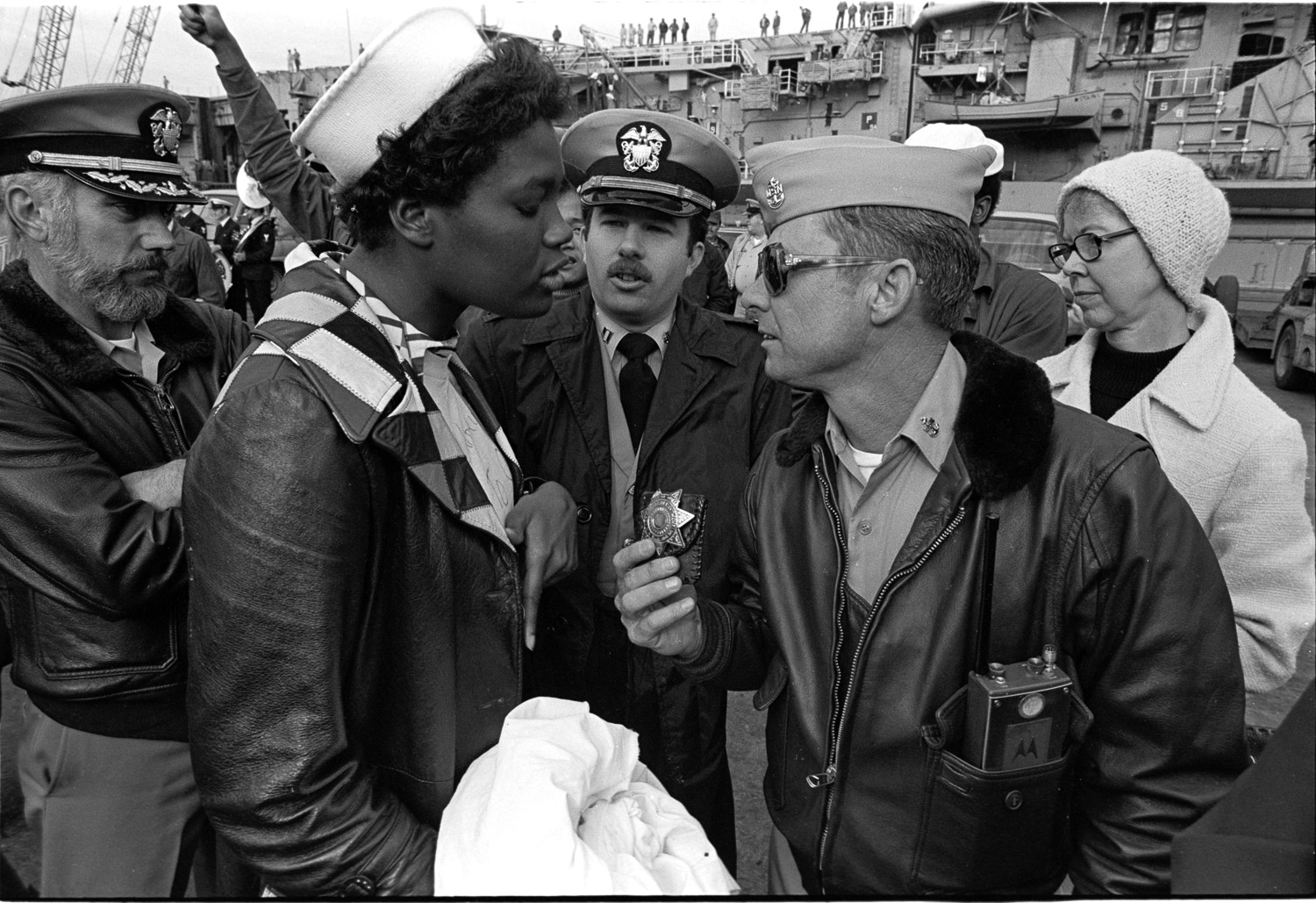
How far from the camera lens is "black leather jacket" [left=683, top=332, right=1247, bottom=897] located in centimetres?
135

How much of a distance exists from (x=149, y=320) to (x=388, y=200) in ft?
4.06

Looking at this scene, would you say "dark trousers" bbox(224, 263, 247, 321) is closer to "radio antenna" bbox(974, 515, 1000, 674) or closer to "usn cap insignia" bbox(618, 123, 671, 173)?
"usn cap insignia" bbox(618, 123, 671, 173)

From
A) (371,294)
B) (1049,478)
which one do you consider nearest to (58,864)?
(371,294)

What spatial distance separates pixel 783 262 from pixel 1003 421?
0.62 meters

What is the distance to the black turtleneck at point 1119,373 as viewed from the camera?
2289mm

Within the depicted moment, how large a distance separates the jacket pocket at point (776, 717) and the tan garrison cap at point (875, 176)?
1.04 metres

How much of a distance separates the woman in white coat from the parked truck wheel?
36.3 ft

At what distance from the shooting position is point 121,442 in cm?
190

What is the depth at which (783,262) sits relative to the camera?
69.7 inches

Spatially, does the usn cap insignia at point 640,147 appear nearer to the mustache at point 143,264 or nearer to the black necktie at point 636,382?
the black necktie at point 636,382

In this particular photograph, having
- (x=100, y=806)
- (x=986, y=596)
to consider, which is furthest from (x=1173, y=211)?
(x=100, y=806)

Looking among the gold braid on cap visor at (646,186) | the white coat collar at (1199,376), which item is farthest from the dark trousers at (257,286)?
the white coat collar at (1199,376)

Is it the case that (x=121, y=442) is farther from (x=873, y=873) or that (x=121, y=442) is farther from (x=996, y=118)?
(x=996, y=118)

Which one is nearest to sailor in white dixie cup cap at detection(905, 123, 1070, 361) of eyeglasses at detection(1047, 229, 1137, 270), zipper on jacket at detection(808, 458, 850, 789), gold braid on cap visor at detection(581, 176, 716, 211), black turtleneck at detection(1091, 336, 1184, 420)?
black turtleneck at detection(1091, 336, 1184, 420)
